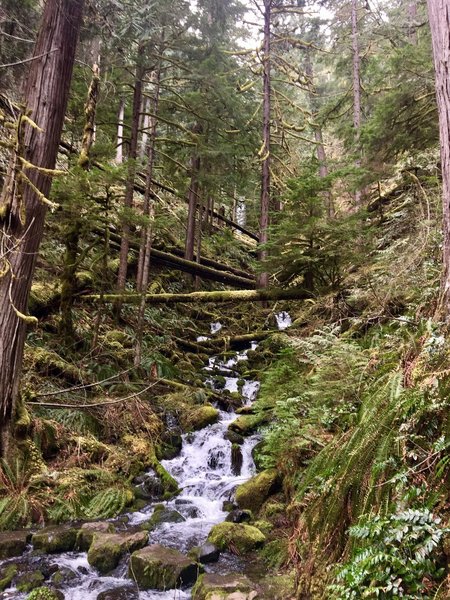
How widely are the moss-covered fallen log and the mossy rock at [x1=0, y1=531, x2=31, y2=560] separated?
554 cm

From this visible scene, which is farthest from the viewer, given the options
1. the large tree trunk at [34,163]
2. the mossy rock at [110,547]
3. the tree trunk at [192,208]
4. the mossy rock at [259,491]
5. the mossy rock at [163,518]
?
the tree trunk at [192,208]

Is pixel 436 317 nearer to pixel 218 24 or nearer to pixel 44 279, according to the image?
pixel 44 279

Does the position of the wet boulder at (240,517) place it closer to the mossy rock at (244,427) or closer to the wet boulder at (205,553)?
the wet boulder at (205,553)

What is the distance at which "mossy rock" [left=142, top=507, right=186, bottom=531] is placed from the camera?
19.2ft

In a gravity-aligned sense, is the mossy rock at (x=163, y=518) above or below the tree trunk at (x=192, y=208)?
below

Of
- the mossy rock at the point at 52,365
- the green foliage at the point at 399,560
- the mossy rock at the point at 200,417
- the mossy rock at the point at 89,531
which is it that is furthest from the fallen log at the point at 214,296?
the green foliage at the point at 399,560

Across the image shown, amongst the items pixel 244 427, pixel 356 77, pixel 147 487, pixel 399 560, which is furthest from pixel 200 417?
pixel 356 77

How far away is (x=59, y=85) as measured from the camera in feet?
19.3

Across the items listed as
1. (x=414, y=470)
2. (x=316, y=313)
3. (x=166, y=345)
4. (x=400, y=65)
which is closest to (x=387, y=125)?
(x=400, y=65)

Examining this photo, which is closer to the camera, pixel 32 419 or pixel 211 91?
pixel 32 419

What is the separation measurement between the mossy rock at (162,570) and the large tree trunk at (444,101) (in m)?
3.76

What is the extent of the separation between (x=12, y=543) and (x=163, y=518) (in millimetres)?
2006

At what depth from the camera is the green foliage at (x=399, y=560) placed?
2254 millimetres

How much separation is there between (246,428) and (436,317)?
581 cm
